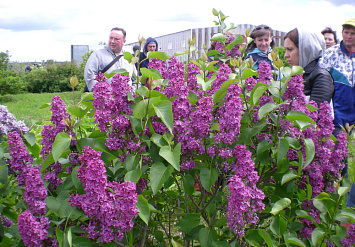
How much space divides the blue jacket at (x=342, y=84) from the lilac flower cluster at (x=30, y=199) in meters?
2.80

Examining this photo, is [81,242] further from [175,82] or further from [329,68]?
[329,68]

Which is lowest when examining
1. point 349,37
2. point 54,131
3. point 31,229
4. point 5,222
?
point 5,222

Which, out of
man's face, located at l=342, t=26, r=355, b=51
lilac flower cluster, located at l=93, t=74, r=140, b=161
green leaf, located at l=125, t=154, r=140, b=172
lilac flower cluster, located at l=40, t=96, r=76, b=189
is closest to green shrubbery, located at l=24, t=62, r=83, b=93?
man's face, located at l=342, t=26, r=355, b=51

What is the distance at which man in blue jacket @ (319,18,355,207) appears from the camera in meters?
3.27

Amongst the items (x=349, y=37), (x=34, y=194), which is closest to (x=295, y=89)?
(x=34, y=194)

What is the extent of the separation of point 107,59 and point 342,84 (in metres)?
3.34

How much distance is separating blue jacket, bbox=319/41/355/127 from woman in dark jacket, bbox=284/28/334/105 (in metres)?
0.21

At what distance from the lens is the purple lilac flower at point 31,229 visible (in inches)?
49.6

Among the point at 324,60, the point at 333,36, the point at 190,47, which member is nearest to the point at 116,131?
the point at 190,47

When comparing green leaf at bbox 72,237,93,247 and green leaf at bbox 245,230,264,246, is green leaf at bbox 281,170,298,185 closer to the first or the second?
green leaf at bbox 245,230,264,246

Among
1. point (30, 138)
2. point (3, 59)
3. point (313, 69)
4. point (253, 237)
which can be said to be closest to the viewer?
point (253, 237)

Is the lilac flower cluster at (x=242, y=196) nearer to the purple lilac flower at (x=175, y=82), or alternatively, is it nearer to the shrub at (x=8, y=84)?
the purple lilac flower at (x=175, y=82)

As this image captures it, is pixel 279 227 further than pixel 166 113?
Yes

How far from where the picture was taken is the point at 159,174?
1.35 m
